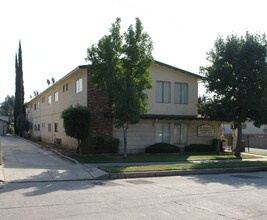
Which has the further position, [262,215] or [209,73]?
[209,73]

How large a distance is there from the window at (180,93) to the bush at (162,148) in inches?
130

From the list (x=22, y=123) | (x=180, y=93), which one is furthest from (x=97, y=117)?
(x=22, y=123)

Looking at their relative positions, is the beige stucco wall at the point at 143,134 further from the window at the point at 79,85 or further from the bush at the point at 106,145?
the window at the point at 79,85

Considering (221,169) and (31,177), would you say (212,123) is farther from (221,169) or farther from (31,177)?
(31,177)

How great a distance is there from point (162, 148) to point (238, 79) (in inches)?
253

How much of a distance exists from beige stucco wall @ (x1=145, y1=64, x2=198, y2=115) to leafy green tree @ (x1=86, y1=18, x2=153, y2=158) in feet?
17.4

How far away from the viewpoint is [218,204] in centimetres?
939

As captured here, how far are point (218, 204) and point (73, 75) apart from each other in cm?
1987

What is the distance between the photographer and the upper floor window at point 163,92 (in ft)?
88.2

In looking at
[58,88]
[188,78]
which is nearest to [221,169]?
[188,78]

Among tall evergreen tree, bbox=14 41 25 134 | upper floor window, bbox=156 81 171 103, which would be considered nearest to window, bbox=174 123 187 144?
upper floor window, bbox=156 81 171 103

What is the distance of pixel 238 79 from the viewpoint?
2403 cm

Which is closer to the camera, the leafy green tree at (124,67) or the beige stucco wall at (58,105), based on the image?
the leafy green tree at (124,67)

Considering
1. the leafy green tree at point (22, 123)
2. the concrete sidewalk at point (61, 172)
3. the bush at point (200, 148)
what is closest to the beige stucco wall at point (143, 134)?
the bush at point (200, 148)
